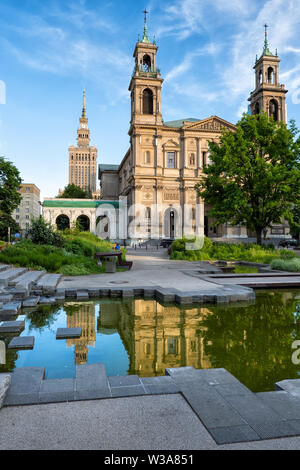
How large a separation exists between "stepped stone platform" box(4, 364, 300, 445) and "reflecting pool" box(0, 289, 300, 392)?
442mm

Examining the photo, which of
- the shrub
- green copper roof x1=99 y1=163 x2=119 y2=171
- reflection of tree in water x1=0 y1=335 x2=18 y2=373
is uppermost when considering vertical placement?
green copper roof x1=99 y1=163 x2=119 y2=171

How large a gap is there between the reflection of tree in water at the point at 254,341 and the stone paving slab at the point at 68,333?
86.5 inches

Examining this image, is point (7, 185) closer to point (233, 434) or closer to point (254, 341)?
point (254, 341)

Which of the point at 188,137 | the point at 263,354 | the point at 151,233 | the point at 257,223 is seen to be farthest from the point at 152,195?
the point at 263,354

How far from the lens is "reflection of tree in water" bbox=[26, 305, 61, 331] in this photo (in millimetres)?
6145

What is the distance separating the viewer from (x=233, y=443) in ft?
7.39

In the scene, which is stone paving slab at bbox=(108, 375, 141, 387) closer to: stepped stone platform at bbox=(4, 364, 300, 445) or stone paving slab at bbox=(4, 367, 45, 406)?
stepped stone platform at bbox=(4, 364, 300, 445)

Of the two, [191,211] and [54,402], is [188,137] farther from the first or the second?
[54,402]

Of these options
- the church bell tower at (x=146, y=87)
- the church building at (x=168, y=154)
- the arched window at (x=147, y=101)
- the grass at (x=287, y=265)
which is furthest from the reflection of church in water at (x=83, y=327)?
the arched window at (x=147, y=101)

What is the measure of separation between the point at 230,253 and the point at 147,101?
34549 millimetres

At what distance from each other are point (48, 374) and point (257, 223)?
1968cm

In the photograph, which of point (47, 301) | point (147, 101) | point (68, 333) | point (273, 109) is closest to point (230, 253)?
point (47, 301)

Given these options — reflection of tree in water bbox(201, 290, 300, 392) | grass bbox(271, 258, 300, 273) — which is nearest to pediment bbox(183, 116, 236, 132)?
grass bbox(271, 258, 300, 273)

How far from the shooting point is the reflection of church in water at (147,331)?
4.36m
